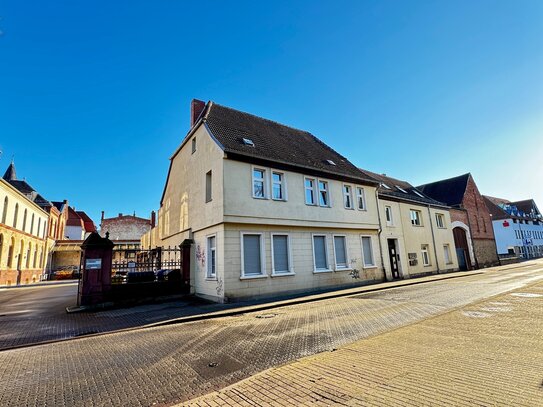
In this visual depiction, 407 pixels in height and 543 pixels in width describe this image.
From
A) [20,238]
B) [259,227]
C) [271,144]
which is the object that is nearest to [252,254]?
[259,227]

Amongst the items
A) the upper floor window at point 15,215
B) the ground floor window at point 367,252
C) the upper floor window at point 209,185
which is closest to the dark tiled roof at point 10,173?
the upper floor window at point 15,215

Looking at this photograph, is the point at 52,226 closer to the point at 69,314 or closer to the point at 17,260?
the point at 17,260

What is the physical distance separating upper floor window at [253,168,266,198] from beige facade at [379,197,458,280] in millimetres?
10502

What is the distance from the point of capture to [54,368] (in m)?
5.46

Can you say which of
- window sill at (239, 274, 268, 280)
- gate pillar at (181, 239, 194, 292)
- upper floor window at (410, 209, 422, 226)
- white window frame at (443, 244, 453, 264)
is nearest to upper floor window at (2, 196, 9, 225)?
gate pillar at (181, 239, 194, 292)

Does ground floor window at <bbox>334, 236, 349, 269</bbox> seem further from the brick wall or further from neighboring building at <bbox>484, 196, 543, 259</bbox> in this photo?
neighboring building at <bbox>484, 196, 543, 259</bbox>

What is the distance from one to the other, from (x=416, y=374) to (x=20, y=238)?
41.4 meters

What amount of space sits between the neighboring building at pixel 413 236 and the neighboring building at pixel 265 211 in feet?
6.71

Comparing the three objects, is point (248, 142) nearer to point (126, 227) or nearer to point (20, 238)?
point (20, 238)

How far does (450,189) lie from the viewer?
34.4m

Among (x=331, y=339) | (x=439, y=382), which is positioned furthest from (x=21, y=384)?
(x=439, y=382)

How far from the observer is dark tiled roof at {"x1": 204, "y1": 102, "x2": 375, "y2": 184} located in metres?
15.3

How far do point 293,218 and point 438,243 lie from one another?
1773 centimetres

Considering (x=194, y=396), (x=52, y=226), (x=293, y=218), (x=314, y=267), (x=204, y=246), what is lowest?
(x=194, y=396)
